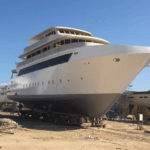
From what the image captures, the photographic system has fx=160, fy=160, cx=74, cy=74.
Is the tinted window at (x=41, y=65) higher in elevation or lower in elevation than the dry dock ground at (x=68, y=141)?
→ higher

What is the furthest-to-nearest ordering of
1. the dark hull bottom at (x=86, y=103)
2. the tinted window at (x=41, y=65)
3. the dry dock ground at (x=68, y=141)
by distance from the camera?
the tinted window at (x=41, y=65) < the dark hull bottom at (x=86, y=103) < the dry dock ground at (x=68, y=141)

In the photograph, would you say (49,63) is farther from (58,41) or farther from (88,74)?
(88,74)

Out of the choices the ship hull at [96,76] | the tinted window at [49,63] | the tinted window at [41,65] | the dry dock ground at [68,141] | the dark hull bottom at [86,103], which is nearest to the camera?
the dry dock ground at [68,141]

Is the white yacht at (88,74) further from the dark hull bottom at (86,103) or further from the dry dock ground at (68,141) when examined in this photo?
the dry dock ground at (68,141)

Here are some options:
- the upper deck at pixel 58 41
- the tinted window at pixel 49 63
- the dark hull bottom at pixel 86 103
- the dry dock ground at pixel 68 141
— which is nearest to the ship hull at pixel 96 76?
the dark hull bottom at pixel 86 103

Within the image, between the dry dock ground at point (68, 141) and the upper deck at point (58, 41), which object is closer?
the dry dock ground at point (68, 141)

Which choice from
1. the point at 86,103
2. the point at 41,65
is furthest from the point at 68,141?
the point at 41,65

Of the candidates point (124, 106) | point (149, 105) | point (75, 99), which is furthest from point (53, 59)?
point (149, 105)

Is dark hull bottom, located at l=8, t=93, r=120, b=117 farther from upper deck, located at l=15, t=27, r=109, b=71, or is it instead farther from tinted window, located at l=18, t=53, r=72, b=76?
upper deck, located at l=15, t=27, r=109, b=71

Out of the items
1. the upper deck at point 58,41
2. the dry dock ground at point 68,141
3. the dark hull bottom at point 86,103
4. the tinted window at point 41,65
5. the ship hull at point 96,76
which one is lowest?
the dry dock ground at point 68,141

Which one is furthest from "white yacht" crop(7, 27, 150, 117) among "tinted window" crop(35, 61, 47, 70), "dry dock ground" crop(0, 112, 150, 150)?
"dry dock ground" crop(0, 112, 150, 150)

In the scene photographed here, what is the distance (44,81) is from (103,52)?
5.78 m

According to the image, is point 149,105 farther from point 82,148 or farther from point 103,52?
point 82,148

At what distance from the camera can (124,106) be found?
20.5 m
